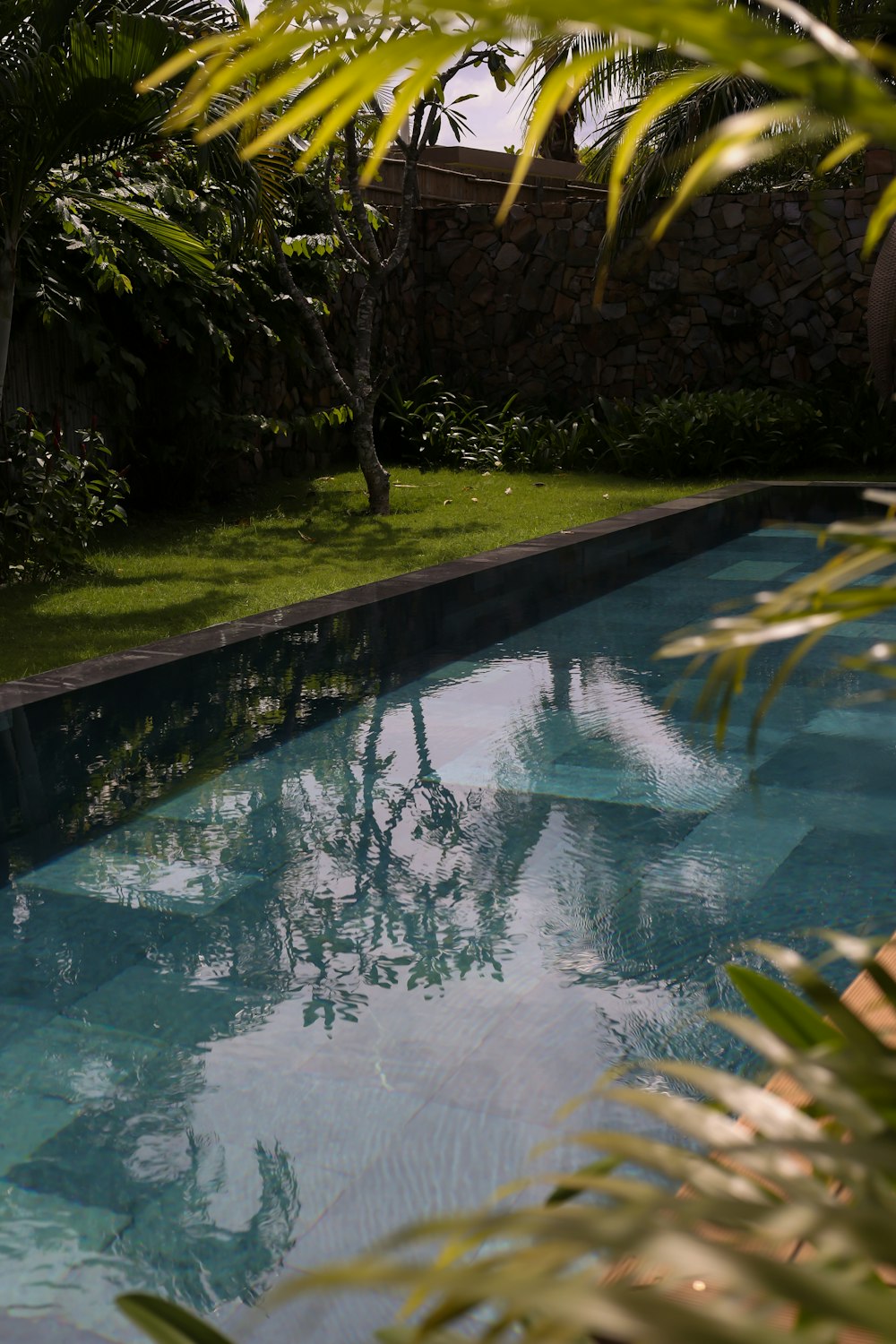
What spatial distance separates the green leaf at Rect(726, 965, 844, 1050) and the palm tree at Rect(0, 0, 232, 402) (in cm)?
607

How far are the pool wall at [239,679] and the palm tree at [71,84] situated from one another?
2350 millimetres

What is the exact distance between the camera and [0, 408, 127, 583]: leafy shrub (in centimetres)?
786

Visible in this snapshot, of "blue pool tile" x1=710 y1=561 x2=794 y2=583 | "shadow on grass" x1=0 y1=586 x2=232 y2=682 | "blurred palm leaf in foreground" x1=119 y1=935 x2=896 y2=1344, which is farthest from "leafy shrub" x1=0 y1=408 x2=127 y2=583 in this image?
"blurred palm leaf in foreground" x1=119 y1=935 x2=896 y2=1344

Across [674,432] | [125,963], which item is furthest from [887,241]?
[125,963]

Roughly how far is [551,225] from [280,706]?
10.7 m

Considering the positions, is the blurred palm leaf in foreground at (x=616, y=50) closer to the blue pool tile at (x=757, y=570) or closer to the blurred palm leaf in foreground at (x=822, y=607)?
the blurred palm leaf in foreground at (x=822, y=607)

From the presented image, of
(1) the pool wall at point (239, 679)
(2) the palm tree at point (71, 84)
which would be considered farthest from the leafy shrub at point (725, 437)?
(2) the palm tree at point (71, 84)

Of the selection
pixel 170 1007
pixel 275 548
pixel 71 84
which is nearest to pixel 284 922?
pixel 170 1007

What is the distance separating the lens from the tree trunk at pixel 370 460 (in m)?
10.4

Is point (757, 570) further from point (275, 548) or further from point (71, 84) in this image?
point (71, 84)

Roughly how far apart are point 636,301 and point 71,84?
9.09 meters

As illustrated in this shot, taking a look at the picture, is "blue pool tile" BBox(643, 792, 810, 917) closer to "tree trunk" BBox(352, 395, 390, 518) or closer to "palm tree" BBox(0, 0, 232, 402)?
"palm tree" BBox(0, 0, 232, 402)

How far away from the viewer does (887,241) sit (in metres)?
12.6

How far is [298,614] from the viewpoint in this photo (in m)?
6.56
